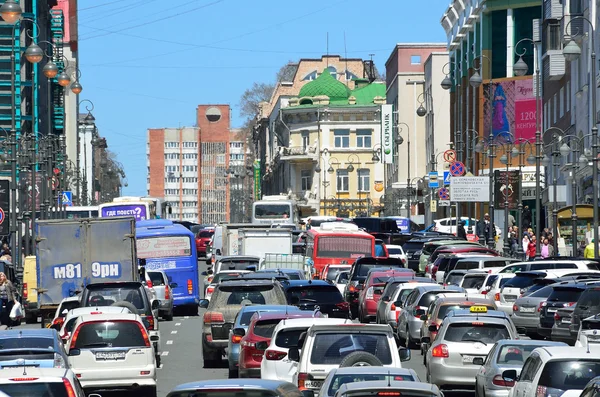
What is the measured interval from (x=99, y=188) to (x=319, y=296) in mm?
123234

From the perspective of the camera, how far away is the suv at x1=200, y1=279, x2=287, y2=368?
26328 millimetres

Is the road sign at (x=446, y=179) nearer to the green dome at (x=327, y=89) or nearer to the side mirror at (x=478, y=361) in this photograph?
the side mirror at (x=478, y=361)

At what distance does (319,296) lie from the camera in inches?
1210

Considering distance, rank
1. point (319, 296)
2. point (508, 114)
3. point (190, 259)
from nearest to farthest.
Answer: point (319, 296) < point (190, 259) < point (508, 114)

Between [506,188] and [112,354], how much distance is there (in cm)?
4578

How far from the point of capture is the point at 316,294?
30750 mm

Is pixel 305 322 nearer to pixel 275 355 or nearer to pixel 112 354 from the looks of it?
pixel 275 355

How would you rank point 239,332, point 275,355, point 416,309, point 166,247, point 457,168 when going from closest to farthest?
point 275,355 < point 239,332 < point 416,309 < point 166,247 < point 457,168

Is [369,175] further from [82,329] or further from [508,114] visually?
[82,329]

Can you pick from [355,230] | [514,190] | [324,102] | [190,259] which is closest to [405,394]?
[190,259]

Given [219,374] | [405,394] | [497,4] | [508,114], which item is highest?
[497,4]

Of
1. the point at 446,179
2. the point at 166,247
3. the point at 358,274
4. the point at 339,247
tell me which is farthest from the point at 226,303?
the point at 446,179

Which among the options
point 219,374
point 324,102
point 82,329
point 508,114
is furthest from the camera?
point 324,102

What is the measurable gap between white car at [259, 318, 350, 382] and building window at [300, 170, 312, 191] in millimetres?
126175
